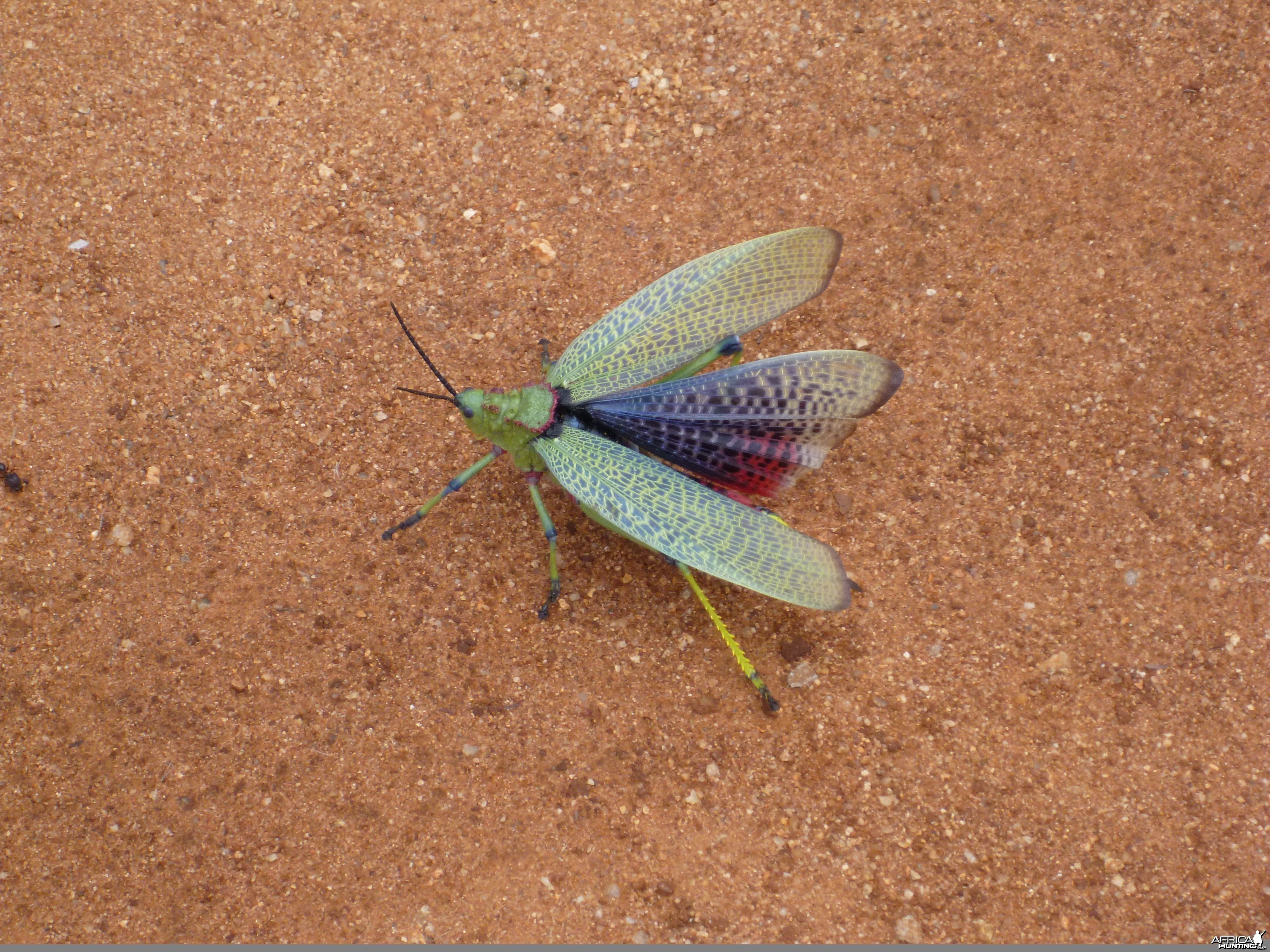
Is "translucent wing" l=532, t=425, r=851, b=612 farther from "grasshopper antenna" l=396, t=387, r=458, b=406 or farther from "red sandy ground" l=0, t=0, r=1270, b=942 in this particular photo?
"red sandy ground" l=0, t=0, r=1270, b=942

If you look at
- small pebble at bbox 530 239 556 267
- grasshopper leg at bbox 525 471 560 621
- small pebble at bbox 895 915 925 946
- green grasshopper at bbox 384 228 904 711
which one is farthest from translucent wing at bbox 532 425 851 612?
small pebble at bbox 895 915 925 946

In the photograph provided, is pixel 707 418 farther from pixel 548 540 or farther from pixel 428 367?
pixel 428 367

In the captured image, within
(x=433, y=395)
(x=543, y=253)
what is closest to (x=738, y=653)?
(x=433, y=395)

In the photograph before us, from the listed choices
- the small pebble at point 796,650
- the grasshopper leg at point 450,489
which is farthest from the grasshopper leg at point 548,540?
the small pebble at point 796,650

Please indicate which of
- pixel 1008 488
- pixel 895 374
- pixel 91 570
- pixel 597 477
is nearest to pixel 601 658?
pixel 597 477

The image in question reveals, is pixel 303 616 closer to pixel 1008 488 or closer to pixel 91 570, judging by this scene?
pixel 91 570

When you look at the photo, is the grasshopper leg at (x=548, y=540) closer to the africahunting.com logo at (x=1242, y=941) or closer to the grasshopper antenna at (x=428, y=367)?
the grasshopper antenna at (x=428, y=367)
